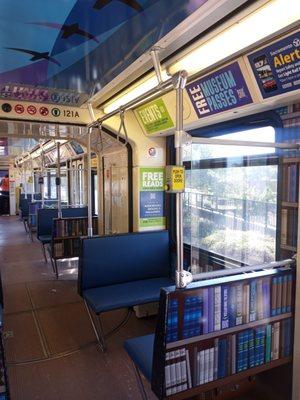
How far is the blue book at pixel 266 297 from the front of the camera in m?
1.95

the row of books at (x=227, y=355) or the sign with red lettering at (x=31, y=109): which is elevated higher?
the sign with red lettering at (x=31, y=109)

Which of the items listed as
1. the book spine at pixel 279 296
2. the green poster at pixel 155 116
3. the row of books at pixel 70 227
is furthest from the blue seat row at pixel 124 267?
the row of books at pixel 70 227

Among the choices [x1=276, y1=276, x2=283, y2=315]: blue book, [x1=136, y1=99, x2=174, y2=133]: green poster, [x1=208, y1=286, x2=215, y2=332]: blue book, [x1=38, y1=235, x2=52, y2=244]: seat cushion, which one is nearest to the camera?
[x1=208, y1=286, x2=215, y2=332]: blue book

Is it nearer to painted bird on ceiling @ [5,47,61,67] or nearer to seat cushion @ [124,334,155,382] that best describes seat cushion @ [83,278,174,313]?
seat cushion @ [124,334,155,382]

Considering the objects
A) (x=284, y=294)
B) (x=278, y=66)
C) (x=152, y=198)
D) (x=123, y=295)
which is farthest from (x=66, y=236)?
(x=278, y=66)

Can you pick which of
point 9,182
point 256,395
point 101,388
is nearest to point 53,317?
point 101,388

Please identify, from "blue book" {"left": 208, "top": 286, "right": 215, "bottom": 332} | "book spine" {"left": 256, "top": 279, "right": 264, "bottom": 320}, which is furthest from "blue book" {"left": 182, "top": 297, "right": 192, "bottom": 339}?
"book spine" {"left": 256, "top": 279, "right": 264, "bottom": 320}

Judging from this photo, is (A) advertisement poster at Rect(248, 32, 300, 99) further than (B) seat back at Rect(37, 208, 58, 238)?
No

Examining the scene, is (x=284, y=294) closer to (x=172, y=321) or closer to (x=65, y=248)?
(x=172, y=321)

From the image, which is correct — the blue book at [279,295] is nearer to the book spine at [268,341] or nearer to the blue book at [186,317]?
the book spine at [268,341]

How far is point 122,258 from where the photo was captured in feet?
10.9

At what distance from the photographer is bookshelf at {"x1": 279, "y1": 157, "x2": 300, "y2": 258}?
2.24 m

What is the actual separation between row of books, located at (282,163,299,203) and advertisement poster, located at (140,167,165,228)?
1.66m

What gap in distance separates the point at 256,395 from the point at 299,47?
7.45ft
